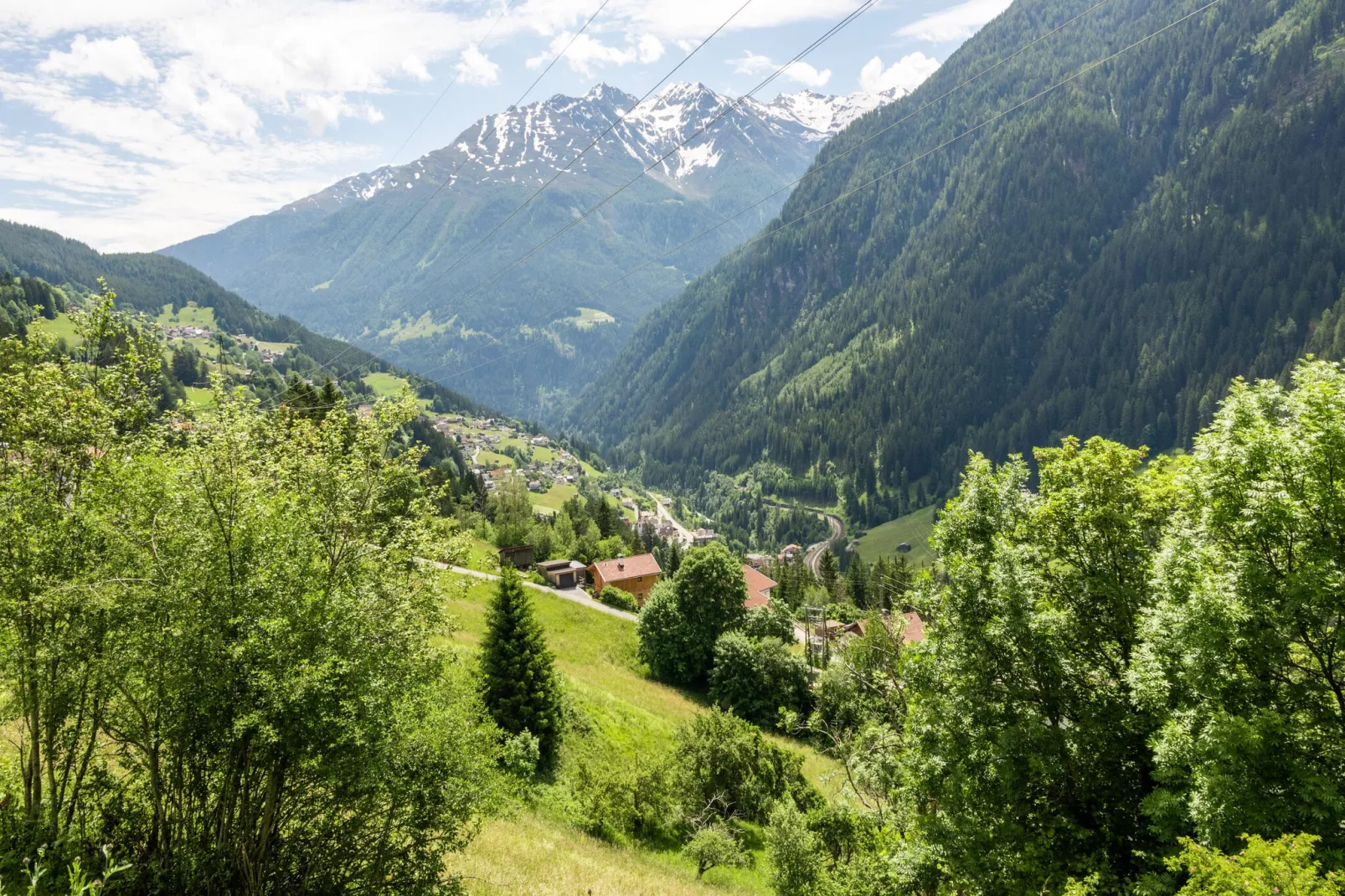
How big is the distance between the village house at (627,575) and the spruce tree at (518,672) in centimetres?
5795

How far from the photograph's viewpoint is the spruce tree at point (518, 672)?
108 ft

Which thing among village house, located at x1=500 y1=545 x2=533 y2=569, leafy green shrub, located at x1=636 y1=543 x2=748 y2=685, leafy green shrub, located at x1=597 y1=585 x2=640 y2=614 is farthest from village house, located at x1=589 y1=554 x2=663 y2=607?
leafy green shrub, located at x1=636 y1=543 x2=748 y2=685

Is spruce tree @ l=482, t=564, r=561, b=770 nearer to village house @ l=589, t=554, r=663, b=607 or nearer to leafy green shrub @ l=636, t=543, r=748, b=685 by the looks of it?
leafy green shrub @ l=636, t=543, r=748, b=685

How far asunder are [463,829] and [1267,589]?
1950 centimetres

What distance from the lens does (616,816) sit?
2889 centimetres

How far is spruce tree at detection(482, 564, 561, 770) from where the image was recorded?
33.0 meters

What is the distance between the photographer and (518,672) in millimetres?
33750

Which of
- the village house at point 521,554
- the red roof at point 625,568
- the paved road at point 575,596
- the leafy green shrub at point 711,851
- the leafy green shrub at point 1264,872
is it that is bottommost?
the leafy green shrub at point 711,851

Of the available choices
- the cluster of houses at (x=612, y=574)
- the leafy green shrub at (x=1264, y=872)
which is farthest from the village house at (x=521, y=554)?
the leafy green shrub at (x=1264, y=872)

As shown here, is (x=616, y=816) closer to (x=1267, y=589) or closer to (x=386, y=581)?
(x=386, y=581)

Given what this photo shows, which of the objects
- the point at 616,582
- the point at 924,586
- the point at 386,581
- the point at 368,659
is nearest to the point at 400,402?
the point at 386,581

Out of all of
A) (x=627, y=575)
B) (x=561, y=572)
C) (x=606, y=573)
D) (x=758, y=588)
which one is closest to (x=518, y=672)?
(x=561, y=572)

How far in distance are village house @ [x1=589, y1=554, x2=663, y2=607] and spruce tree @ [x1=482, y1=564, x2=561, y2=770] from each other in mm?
57947

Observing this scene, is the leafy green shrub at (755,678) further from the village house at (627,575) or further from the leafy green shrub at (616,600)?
the village house at (627,575)
